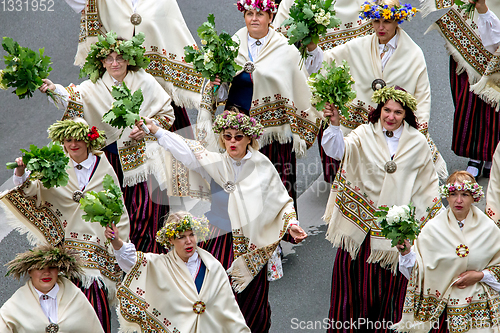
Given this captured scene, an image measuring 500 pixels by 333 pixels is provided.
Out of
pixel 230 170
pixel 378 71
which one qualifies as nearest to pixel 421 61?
pixel 378 71

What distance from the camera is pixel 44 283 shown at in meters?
6.88

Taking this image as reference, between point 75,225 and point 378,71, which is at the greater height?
point 378,71

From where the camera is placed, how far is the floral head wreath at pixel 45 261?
6828 millimetres

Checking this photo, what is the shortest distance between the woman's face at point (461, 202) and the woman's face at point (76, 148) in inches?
126

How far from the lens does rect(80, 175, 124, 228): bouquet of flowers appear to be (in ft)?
21.4

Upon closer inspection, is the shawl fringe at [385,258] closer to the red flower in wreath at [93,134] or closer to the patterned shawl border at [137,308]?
the patterned shawl border at [137,308]

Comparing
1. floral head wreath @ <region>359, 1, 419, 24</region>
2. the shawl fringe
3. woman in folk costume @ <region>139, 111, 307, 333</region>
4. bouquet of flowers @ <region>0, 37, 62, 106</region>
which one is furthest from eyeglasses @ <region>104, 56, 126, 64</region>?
the shawl fringe

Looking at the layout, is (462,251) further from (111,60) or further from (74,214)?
(111,60)

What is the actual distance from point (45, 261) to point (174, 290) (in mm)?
1034

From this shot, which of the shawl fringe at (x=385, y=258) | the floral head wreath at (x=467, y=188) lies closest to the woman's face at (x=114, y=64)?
the shawl fringe at (x=385, y=258)

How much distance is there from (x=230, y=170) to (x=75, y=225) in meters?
1.45

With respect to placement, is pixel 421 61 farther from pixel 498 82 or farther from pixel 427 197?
pixel 427 197

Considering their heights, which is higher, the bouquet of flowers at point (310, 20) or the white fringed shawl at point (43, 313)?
the bouquet of flowers at point (310, 20)

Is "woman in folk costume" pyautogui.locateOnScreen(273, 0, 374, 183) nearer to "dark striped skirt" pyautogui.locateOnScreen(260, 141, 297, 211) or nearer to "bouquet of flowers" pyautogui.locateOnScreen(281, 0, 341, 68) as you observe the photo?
"dark striped skirt" pyautogui.locateOnScreen(260, 141, 297, 211)
